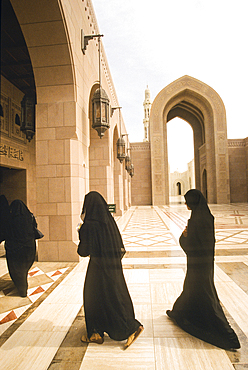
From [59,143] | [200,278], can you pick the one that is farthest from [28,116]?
[200,278]

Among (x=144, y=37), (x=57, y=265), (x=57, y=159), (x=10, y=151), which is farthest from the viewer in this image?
(x=10, y=151)

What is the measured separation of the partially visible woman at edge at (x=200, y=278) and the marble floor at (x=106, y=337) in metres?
0.11

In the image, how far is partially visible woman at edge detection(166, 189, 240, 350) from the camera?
1.88 m

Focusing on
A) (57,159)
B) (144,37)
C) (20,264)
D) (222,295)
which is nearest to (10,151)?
(57,159)

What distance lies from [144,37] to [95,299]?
9.58 ft

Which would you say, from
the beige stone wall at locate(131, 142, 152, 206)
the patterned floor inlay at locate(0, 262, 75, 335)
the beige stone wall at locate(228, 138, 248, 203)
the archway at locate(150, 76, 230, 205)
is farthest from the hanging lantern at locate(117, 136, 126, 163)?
the beige stone wall at locate(228, 138, 248, 203)

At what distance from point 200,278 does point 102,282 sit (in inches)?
31.9

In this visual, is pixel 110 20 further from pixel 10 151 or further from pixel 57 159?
pixel 10 151

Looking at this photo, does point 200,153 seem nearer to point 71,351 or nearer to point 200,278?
point 200,278

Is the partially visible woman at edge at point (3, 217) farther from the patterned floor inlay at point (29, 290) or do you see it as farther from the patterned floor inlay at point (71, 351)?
the patterned floor inlay at point (71, 351)

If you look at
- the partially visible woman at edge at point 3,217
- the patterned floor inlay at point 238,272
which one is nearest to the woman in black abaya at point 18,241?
the partially visible woman at edge at point 3,217

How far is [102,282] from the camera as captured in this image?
1.87 metres

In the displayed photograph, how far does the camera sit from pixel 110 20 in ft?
10.1

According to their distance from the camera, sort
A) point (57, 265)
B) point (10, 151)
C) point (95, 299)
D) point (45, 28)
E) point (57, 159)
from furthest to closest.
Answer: point (10, 151), point (57, 159), point (57, 265), point (45, 28), point (95, 299)
